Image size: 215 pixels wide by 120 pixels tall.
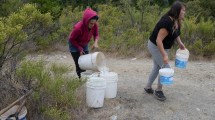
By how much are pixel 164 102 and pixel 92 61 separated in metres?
1.26

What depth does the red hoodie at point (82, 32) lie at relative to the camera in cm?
513

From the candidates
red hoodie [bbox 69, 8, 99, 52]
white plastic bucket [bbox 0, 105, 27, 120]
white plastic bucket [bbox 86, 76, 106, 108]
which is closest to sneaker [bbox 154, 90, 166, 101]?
white plastic bucket [bbox 86, 76, 106, 108]

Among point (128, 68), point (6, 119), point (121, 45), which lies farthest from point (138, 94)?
point (121, 45)

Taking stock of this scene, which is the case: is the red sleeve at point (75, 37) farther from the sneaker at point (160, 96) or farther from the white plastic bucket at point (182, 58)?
the white plastic bucket at point (182, 58)

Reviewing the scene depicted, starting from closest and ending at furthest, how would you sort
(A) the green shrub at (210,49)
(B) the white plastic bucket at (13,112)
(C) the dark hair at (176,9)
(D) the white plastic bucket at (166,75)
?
(B) the white plastic bucket at (13,112)
(C) the dark hair at (176,9)
(D) the white plastic bucket at (166,75)
(A) the green shrub at (210,49)

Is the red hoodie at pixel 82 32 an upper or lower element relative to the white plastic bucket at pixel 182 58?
upper

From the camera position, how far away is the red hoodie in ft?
16.8

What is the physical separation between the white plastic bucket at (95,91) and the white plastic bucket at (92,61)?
1.36ft

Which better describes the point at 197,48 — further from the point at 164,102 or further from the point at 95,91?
the point at 95,91

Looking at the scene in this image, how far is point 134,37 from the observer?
878 cm

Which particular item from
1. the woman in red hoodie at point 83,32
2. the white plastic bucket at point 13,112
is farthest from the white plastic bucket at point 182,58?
the white plastic bucket at point 13,112

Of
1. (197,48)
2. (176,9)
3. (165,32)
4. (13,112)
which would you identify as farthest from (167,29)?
(197,48)

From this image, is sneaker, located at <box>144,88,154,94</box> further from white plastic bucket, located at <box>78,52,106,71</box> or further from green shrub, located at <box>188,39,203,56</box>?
green shrub, located at <box>188,39,203,56</box>

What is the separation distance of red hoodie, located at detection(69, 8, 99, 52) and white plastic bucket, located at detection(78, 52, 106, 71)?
0.16m
